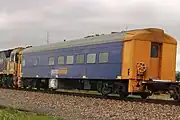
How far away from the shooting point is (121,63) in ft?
68.4

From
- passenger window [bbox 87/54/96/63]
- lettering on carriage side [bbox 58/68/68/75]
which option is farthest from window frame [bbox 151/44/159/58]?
lettering on carriage side [bbox 58/68/68/75]

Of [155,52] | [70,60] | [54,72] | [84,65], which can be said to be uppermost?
[155,52]

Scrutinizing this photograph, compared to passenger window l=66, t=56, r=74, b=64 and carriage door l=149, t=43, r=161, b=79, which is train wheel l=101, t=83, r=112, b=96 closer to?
carriage door l=149, t=43, r=161, b=79

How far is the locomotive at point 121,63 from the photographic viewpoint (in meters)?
20.1

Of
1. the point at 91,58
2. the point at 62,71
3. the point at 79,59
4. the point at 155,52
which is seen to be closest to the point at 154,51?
the point at 155,52

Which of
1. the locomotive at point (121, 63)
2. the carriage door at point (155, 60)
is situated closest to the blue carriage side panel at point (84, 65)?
the locomotive at point (121, 63)

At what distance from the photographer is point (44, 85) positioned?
30.7 metres

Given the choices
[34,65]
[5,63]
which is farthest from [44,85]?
[5,63]

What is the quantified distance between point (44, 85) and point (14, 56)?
7.91m

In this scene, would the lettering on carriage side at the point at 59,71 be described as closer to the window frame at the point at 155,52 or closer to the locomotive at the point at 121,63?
the locomotive at the point at 121,63

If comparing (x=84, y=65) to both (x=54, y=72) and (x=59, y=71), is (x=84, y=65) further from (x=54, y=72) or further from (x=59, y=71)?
(x=54, y=72)

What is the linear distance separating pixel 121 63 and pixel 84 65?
382 centimetres

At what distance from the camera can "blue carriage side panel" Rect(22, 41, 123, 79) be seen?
21.2m

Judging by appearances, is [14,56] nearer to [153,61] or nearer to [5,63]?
[5,63]
